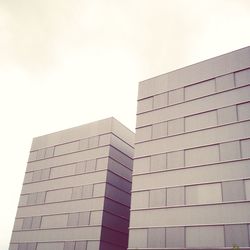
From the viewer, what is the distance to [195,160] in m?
33.9

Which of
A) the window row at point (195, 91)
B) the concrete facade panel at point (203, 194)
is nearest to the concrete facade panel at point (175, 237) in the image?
the concrete facade panel at point (203, 194)

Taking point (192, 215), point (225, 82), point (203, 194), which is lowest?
point (192, 215)

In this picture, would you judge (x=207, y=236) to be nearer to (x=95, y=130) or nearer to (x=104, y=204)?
(x=104, y=204)

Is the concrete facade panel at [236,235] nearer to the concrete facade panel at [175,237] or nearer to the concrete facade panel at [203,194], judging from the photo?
the concrete facade panel at [203,194]

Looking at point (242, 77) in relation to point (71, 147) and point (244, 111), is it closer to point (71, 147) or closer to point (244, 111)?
point (244, 111)

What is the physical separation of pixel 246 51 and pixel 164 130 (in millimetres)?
11553

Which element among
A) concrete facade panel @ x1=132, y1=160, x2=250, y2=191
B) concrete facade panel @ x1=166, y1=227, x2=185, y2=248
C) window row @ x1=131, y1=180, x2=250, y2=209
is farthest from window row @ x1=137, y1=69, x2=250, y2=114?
concrete facade panel @ x1=166, y1=227, x2=185, y2=248

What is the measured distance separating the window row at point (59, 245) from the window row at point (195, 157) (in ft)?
35.2

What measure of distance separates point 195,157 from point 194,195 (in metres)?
3.75

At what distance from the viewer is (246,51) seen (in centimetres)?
3528

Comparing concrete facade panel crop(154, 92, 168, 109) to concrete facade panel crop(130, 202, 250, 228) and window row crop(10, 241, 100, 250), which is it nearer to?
concrete facade panel crop(130, 202, 250, 228)

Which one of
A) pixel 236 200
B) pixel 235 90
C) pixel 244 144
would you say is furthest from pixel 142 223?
pixel 235 90

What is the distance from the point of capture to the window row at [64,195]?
44031 mm

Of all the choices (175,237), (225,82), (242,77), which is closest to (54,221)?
(175,237)
